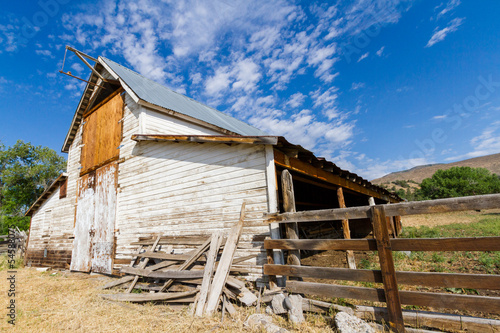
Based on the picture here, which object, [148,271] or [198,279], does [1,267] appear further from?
[198,279]

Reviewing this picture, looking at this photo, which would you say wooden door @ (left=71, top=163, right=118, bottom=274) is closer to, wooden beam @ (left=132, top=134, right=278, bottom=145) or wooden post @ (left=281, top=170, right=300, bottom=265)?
wooden beam @ (left=132, top=134, right=278, bottom=145)

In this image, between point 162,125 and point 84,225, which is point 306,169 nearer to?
point 162,125

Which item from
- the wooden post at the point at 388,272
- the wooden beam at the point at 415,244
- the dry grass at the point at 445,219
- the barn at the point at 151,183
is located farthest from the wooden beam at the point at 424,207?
the dry grass at the point at 445,219

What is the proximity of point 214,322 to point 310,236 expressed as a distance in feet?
26.3

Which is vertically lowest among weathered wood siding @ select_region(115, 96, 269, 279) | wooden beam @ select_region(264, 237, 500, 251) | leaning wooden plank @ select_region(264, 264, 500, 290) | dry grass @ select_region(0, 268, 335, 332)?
dry grass @ select_region(0, 268, 335, 332)

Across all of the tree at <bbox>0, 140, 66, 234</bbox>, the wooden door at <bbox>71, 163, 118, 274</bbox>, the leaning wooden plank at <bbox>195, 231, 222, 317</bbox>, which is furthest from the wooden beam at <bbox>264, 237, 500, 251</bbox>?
the tree at <bbox>0, 140, 66, 234</bbox>

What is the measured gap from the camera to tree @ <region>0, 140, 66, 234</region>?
3538 cm

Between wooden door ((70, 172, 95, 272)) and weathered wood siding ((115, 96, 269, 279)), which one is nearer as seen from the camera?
weathered wood siding ((115, 96, 269, 279))

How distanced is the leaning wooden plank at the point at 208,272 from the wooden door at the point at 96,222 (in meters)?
5.48

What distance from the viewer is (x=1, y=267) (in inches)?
531

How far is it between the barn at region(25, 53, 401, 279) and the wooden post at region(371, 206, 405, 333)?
2.16 m

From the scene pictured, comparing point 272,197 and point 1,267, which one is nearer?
point 272,197

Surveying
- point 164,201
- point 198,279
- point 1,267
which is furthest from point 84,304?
point 1,267

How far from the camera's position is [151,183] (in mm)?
8367
